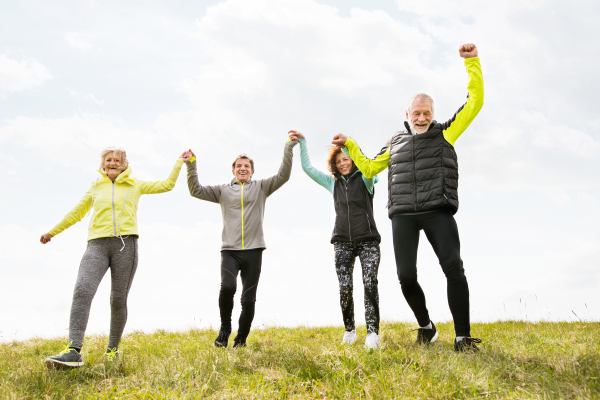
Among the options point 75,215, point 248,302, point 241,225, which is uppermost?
point 75,215

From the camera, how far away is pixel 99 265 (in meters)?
5.45

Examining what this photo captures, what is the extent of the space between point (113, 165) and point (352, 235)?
327 centimetres

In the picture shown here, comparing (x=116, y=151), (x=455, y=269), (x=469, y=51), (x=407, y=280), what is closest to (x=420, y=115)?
(x=469, y=51)

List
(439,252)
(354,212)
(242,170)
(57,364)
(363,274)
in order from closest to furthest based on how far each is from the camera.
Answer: (57,364) → (439,252) → (363,274) → (354,212) → (242,170)

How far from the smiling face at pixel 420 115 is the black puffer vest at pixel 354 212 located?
1261 millimetres

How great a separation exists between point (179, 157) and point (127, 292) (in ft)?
6.57

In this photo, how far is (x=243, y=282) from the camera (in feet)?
20.6

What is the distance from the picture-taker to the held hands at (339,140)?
6.10 metres

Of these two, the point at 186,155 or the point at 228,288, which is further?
the point at 186,155

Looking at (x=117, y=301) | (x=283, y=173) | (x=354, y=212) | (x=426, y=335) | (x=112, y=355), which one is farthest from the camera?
(x=283, y=173)

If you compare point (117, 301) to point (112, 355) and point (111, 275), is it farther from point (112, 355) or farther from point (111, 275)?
point (112, 355)

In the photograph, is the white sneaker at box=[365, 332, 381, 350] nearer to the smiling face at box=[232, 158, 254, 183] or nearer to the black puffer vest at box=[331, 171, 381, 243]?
the black puffer vest at box=[331, 171, 381, 243]

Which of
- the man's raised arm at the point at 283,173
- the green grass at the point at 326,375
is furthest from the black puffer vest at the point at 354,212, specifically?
the green grass at the point at 326,375

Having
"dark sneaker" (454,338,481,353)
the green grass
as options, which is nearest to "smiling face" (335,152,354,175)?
the green grass
